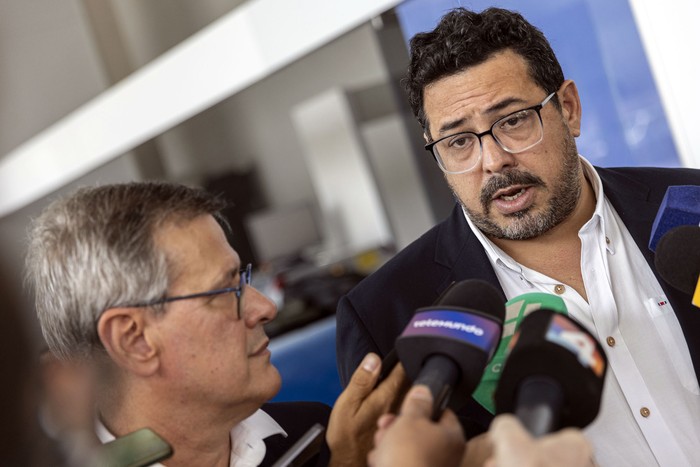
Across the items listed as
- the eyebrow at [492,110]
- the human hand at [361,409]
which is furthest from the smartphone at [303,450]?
the eyebrow at [492,110]

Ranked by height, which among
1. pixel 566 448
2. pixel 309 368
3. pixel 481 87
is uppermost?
pixel 481 87

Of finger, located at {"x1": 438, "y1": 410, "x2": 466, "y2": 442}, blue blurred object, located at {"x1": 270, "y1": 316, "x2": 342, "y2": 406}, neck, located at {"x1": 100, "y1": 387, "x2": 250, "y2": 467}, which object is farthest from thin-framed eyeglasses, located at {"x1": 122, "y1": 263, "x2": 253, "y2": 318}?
blue blurred object, located at {"x1": 270, "y1": 316, "x2": 342, "y2": 406}

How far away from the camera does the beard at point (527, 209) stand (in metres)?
1.73

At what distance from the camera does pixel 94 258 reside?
1279 mm

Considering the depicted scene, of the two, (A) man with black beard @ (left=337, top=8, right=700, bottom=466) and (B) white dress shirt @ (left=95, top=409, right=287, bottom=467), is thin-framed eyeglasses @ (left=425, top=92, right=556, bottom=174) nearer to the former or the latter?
(A) man with black beard @ (left=337, top=8, right=700, bottom=466)

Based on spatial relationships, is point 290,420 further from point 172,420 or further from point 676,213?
point 676,213

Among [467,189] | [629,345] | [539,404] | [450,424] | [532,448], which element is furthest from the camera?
[467,189]

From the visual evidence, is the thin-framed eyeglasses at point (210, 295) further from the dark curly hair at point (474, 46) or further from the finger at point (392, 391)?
the dark curly hair at point (474, 46)

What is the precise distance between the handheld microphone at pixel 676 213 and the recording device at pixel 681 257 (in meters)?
0.23

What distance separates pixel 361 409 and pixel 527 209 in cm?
66

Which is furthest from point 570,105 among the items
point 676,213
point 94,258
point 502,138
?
point 94,258

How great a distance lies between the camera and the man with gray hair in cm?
129

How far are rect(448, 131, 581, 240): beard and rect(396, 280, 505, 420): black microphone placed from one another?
2.12 ft

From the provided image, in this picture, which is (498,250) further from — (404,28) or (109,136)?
(109,136)
